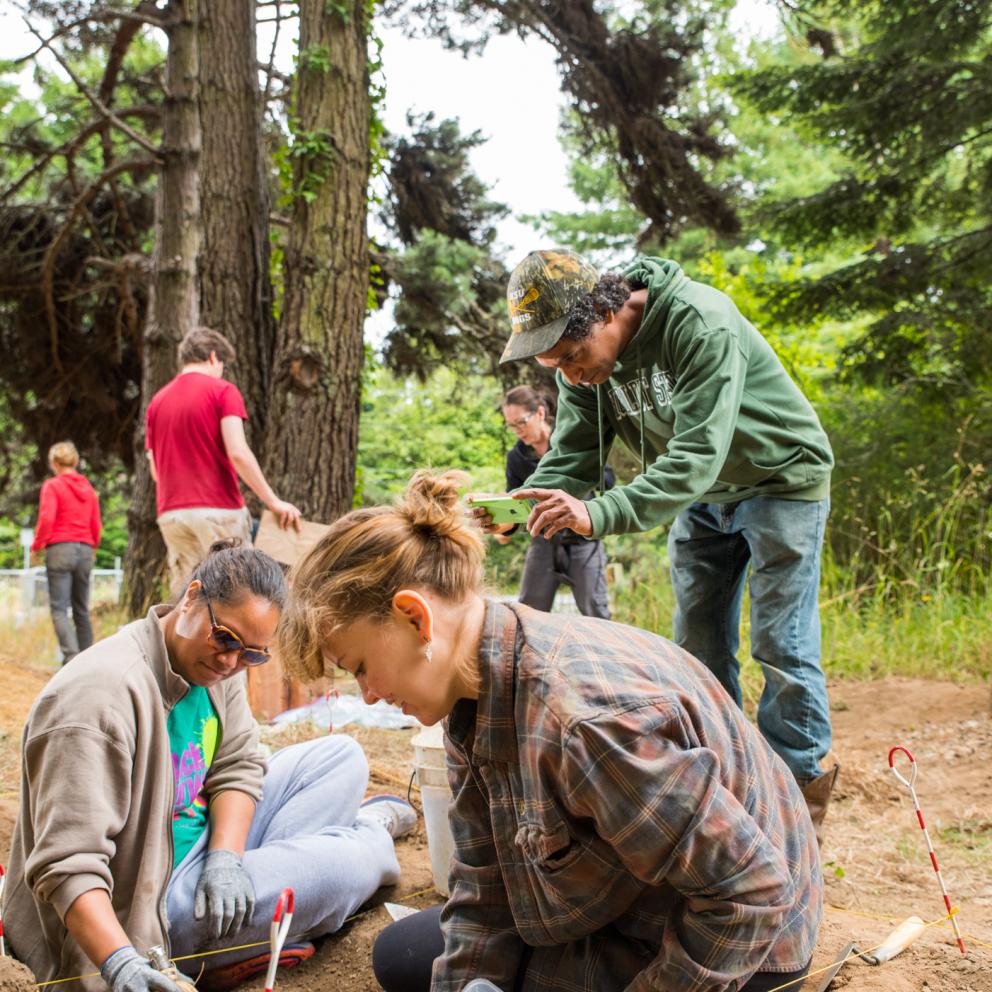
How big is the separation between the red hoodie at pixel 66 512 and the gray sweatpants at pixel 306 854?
4.16 meters

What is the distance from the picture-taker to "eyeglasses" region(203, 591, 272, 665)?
2148 mm

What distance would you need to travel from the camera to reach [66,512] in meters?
6.53

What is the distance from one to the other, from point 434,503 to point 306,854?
4.71ft

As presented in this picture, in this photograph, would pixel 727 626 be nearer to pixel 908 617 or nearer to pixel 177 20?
pixel 908 617

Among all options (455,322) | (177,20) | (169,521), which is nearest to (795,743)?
(169,521)

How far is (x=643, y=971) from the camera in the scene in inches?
56.9

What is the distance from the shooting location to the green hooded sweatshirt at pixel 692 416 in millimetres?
2234

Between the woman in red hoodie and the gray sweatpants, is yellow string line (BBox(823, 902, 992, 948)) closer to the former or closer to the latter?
the gray sweatpants

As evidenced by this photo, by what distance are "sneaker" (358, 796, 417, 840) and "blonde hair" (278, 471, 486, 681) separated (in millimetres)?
1680

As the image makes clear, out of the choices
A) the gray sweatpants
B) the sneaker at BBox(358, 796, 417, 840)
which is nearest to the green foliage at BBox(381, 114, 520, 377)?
the sneaker at BBox(358, 796, 417, 840)

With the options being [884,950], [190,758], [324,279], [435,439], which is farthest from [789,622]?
[435,439]

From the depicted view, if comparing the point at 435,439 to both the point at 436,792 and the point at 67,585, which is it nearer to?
the point at 67,585

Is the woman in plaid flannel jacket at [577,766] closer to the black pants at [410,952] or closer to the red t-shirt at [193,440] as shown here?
the black pants at [410,952]

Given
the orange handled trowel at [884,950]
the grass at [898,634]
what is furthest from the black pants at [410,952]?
the grass at [898,634]
